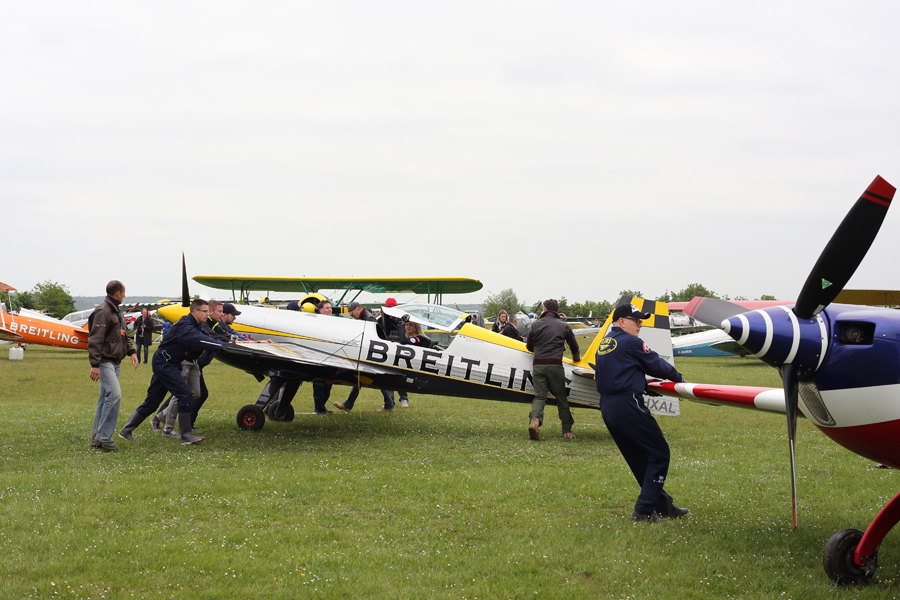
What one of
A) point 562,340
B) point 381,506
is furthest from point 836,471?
point 381,506

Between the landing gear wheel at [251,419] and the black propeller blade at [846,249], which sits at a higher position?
the black propeller blade at [846,249]

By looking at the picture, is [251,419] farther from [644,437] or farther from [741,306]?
[741,306]

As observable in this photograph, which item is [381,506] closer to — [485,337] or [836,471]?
[485,337]

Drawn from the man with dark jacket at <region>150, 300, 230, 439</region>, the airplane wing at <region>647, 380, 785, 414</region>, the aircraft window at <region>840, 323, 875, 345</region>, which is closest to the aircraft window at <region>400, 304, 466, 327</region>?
the man with dark jacket at <region>150, 300, 230, 439</region>

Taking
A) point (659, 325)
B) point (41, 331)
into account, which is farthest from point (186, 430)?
point (41, 331)

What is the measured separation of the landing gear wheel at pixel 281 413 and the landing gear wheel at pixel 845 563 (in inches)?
306

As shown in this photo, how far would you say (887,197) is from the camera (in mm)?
3227

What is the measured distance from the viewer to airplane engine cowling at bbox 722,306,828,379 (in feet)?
11.4

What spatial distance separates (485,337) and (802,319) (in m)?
5.89

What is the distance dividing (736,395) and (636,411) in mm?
749

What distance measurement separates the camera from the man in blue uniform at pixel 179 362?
25.3 feet

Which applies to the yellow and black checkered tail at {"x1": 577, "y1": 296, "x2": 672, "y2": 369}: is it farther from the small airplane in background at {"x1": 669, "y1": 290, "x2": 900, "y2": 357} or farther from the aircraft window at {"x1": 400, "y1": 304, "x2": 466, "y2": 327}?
the aircraft window at {"x1": 400, "y1": 304, "x2": 466, "y2": 327}

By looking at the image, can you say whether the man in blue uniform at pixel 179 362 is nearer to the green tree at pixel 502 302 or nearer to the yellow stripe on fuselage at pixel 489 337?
the yellow stripe on fuselage at pixel 489 337

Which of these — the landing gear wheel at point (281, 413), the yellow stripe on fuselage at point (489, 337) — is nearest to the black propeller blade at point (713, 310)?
the yellow stripe on fuselage at point (489, 337)
